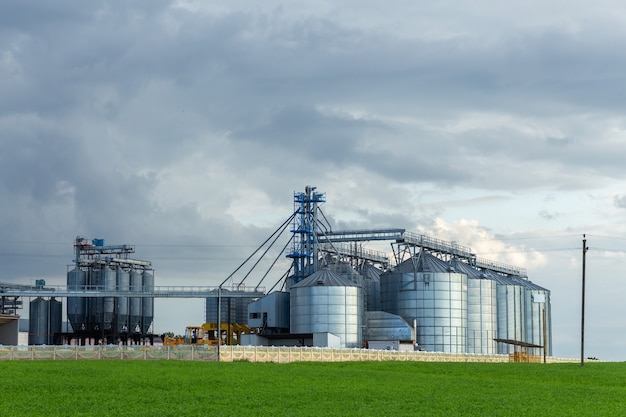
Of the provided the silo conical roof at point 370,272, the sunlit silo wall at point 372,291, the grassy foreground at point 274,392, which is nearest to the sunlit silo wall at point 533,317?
the silo conical roof at point 370,272

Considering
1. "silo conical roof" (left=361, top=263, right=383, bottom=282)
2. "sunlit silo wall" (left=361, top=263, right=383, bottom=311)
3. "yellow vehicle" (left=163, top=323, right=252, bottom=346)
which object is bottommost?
"yellow vehicle" (left=163, top=323, right=252, bottom=346)

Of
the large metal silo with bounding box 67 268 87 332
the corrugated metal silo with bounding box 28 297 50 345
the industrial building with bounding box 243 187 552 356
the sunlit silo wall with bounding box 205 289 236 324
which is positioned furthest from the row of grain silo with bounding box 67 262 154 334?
the industrial building with bounding box 243 187 552 356

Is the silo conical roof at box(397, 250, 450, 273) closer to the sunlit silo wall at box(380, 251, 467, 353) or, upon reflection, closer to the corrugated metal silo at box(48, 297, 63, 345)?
the sunlit silo wall at box(380, 251, 467, 353)

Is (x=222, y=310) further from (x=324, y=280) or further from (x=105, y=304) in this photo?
(x=324, y=280)

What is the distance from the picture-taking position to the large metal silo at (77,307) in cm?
15950

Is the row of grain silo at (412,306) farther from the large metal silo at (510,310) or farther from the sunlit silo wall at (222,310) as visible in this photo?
the sunlit silo wall at (222,310)

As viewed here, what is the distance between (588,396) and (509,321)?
103900 mm

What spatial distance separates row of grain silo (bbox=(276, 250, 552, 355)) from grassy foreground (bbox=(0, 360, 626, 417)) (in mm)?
47706

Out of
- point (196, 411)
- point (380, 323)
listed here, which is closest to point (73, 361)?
point (196, 411)

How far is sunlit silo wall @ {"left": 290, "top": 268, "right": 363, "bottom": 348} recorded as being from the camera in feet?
399

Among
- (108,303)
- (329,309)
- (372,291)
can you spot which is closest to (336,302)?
(329,309)

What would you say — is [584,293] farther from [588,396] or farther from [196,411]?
[196,411]

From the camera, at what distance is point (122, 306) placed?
160m

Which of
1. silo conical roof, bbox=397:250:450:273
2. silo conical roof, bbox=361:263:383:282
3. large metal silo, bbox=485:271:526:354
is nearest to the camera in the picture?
silo conical roof, bbox=397:250:450:273
